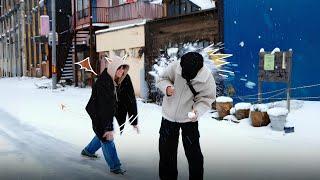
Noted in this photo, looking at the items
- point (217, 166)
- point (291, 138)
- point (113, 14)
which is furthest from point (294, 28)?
point (113, 14)

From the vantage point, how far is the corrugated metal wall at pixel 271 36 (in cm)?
1158

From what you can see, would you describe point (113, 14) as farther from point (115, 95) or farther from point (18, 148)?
point (115, 95)

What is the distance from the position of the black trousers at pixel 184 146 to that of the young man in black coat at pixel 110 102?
90cm

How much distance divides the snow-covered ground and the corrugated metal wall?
88 centimetres

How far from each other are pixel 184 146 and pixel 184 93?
22.4 inches

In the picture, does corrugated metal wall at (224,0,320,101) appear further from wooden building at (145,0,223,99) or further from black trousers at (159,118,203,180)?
black trousers at (159,118,203,180)

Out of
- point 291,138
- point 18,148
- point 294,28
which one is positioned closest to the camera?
point 18,148

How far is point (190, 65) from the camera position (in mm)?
5355

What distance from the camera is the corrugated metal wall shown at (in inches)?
456

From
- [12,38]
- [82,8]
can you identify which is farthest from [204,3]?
[12,38]

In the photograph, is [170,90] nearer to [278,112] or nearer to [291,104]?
[278,112]

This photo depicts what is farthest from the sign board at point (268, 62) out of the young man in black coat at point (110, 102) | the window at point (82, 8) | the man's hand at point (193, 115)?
the window at point (82, 8)

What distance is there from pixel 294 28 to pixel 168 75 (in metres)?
7.16

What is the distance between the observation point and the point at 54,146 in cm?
865
